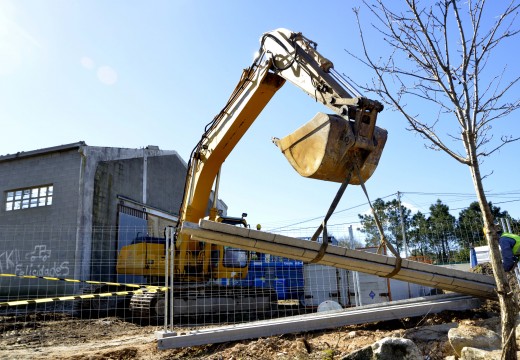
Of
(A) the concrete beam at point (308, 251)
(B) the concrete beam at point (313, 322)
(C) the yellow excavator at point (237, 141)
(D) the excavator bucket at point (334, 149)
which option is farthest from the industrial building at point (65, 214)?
(D) the excavator bucket at point (334, 149)

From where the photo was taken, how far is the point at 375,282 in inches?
410

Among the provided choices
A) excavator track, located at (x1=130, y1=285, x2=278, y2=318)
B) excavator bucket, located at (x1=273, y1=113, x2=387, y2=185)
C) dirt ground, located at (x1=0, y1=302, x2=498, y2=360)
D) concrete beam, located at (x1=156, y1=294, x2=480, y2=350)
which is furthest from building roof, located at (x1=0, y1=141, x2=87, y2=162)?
excavator bucket, located at (x1=273, y1=113, x2=387, y2=185)

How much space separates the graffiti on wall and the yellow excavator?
10.3ft

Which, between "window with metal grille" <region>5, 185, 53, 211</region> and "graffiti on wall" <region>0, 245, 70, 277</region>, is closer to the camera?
"graffiti on wall" <region>0, 245, 70, 277</region>

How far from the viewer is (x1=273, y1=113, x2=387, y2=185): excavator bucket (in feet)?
16.4

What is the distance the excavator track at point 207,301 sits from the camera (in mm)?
11016

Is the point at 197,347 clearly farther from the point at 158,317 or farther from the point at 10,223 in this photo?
the point at 10,223

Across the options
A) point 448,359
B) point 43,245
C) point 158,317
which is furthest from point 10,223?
point 448,359

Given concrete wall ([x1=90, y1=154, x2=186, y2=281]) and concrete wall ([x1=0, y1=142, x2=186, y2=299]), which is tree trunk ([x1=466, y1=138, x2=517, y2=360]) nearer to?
concrete wall ([x1=90, y1=154, x2=186, y2=281])

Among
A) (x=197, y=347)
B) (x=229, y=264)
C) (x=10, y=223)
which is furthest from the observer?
(x=10, y=223)

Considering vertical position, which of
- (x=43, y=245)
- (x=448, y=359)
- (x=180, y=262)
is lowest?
(x=448, y=359)

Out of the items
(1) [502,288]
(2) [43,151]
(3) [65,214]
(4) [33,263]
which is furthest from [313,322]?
(2) [43,151]

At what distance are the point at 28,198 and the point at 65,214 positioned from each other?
200 centimetres

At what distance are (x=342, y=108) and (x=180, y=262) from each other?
687 cm
